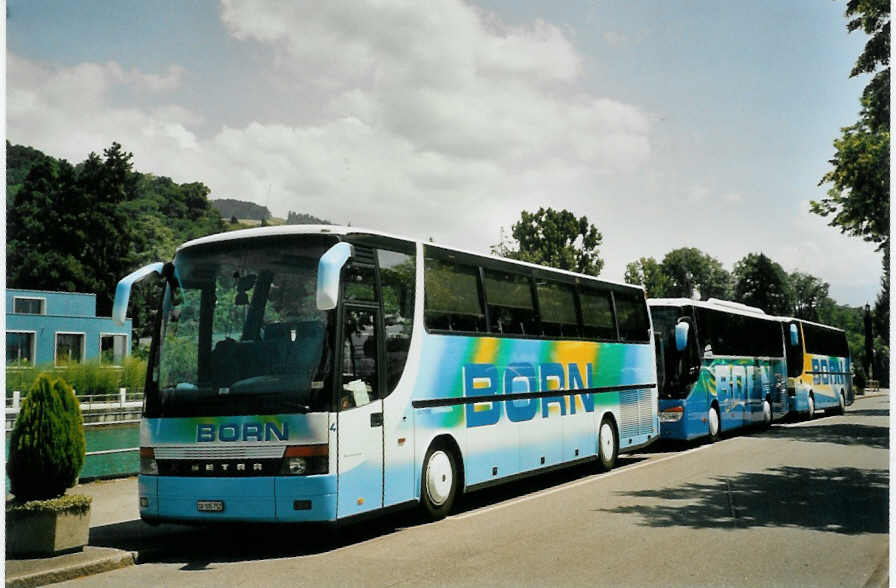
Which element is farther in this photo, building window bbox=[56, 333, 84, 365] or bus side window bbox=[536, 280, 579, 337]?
building window bbox=[56, 333, 84, 365]

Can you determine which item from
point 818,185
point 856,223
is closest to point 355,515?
point 856,223

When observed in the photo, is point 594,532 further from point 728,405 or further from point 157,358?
point 728,405

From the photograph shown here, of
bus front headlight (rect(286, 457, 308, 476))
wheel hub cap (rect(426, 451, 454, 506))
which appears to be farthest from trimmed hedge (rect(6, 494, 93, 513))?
wheel hub cap (rect(426, 451, 454, 506))

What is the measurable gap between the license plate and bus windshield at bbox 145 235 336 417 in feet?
2.94

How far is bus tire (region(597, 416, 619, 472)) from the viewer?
54.9 ft

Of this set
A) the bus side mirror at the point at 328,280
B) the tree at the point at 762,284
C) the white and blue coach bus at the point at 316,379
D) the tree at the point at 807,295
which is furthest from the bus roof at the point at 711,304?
the tree at the point at 762,284

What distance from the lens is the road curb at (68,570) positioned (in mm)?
7977

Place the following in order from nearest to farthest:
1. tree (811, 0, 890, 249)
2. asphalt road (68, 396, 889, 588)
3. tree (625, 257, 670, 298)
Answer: asphalt road (68, 396, 889, 588) < tree (811, 0, 890, 249) < tree (625, 257, 670, 298)

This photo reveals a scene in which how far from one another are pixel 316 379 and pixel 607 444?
30.0 feet

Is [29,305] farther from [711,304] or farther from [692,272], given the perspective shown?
[692,272]

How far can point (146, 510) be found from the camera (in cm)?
962

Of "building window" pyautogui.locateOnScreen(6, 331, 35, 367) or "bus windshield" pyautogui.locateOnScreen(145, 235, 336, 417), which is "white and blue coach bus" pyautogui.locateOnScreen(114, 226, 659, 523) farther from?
"building window" pyautogui.locateOnScreen(6, 331, 35, 367)

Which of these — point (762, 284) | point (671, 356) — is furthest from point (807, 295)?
point (671, 356)

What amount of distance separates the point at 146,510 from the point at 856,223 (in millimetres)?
21345
